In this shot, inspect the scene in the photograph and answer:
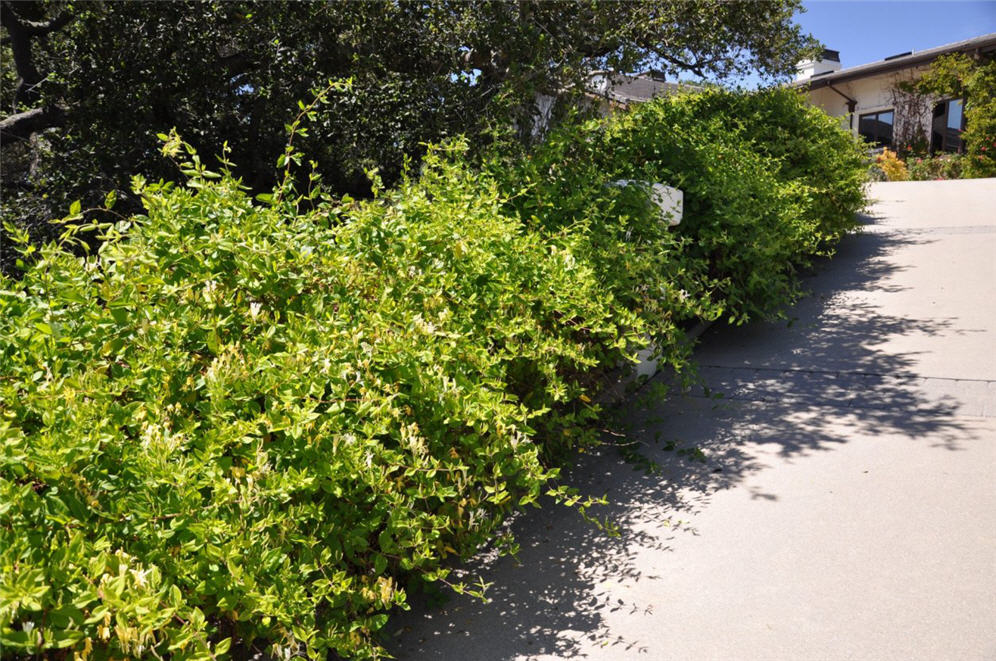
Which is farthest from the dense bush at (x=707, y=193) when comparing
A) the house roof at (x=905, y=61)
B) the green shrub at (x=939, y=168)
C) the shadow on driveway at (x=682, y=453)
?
the green shrub at (x=939, y=168)

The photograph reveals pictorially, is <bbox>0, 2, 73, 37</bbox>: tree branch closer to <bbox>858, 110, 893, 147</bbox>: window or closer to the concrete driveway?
the concrete driveway

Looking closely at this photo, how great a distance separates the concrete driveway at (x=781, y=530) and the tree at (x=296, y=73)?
419cm

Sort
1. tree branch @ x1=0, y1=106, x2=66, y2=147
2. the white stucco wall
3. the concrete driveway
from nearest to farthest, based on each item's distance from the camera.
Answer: the concrete driveway, tree branch @ x1=0, y1=106, x2=66, y2=147, the white stucco wall

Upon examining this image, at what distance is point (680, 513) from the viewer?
394 cm

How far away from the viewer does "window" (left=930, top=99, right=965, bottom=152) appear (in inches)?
993

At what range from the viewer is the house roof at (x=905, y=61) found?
76.6ft

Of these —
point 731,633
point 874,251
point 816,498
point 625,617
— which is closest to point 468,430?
point 625,617

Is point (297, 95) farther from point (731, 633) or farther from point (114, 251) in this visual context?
point (731, 633)

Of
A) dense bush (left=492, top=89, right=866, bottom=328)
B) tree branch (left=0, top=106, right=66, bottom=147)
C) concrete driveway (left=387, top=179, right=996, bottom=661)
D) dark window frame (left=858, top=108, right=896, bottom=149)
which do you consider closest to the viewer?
concrete driveway (left=387, top=179, right=996, bottom=661)

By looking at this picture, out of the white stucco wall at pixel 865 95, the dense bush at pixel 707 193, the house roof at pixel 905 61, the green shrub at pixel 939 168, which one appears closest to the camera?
the dense bush at pixel 707 193

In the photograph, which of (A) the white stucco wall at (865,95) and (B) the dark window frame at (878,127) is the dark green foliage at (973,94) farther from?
(B) the dark window frame at (878,127)

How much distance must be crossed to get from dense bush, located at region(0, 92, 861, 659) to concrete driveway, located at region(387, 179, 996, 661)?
400 mm

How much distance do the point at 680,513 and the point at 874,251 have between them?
741 centimetres

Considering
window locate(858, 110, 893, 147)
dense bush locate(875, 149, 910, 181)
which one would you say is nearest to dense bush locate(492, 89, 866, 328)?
dense bush locate(875, 149, 910, 181)
